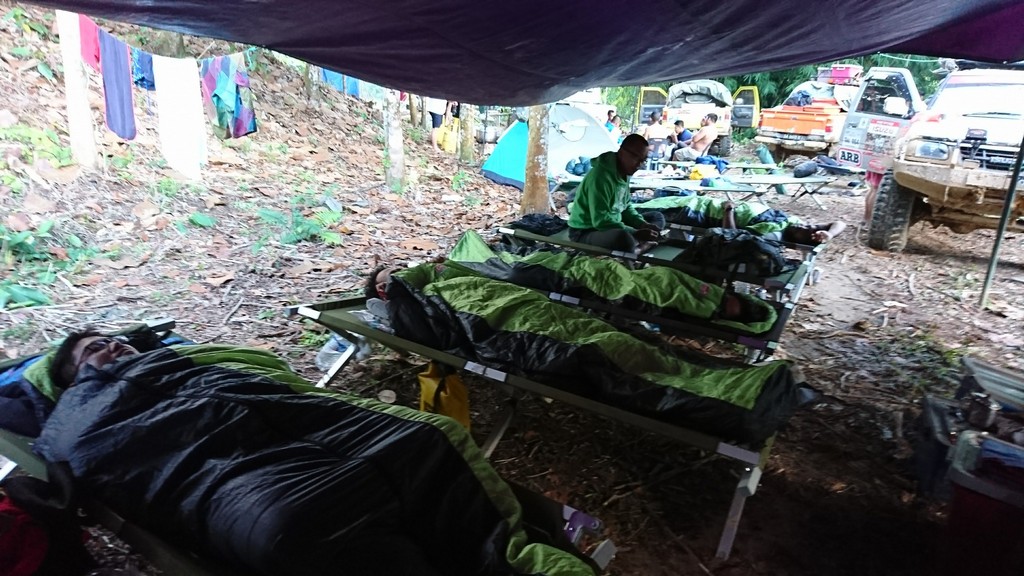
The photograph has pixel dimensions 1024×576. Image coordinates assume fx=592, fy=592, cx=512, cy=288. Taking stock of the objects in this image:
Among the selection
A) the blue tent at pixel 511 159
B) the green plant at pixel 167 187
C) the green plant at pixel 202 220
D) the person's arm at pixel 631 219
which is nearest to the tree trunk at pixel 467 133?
the blue tent at pixel 511 159

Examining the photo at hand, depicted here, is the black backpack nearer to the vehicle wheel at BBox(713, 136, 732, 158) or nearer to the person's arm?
the person's arm

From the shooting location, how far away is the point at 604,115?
1127 centimetres

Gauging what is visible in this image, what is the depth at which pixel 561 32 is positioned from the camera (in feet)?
8.91

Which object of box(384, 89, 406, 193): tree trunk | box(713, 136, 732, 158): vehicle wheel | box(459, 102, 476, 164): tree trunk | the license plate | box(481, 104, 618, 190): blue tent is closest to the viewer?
box(384, 89, 406, 193): tree trunk

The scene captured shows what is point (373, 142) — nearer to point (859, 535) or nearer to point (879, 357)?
point (879, 357)

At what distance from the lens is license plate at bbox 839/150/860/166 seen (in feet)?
28.7

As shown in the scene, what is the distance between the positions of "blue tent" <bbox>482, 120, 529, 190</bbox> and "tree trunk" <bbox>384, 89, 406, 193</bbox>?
77.2 inches

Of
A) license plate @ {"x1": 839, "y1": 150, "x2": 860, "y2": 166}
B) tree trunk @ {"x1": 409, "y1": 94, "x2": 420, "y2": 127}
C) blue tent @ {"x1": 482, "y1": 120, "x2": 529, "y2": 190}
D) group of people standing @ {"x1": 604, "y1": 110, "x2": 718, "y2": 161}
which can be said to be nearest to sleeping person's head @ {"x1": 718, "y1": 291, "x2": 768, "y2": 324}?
blue tent @ {"x1": 482, "y1": 120, "x2": 529, "y2": 190}

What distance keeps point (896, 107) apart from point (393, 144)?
6.80m

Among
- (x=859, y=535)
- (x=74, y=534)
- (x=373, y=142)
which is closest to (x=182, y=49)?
(x=373, y=142)

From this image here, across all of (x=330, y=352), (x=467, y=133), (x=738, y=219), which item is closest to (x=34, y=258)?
(x=330, y=352)

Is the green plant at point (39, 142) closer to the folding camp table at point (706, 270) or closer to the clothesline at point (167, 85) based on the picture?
the clothesline at point (167, 85)

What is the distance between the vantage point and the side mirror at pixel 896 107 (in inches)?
318

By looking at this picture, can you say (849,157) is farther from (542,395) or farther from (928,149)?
(542,395)
